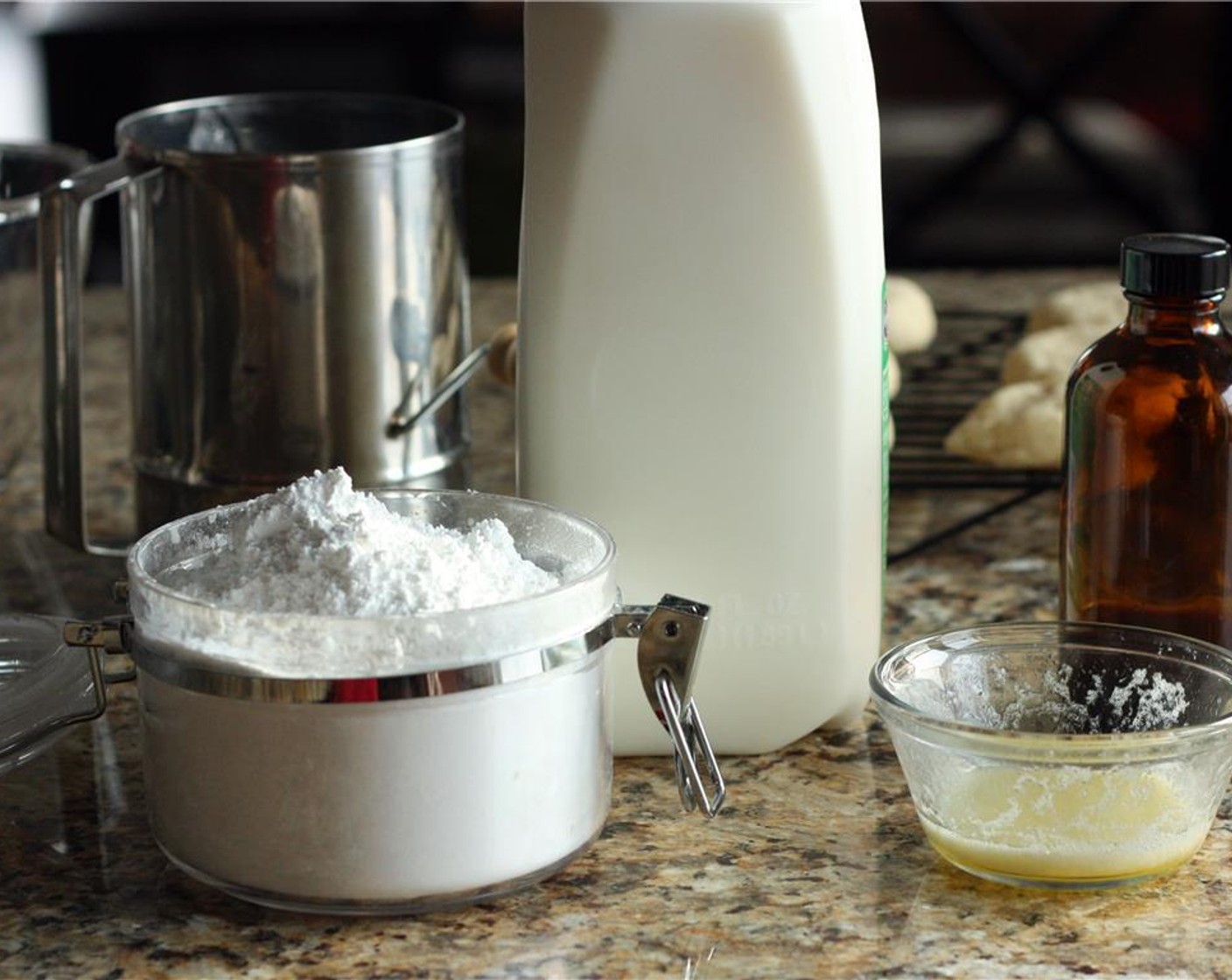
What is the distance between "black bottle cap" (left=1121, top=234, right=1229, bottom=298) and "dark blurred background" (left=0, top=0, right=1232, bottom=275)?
60.9 inches

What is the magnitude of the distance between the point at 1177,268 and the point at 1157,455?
0.23 ft

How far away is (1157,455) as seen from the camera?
0.63m

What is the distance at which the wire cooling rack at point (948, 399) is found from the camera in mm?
879

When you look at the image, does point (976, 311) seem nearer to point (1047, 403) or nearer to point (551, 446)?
point (1047, 403)

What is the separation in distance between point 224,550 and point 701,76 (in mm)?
205

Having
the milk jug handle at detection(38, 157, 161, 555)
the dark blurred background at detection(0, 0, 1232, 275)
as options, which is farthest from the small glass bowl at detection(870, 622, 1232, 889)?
the dark blurred background at detection(0, 0, 1232, 275)

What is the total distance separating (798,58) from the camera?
57 cm

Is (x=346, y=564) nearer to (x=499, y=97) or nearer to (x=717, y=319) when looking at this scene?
(x=717, y=319)

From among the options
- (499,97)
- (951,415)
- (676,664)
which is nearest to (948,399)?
(951,415)

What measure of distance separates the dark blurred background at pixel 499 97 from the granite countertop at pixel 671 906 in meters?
1.58

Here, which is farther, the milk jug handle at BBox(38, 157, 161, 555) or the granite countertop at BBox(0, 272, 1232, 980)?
the milk jug handle at BBox(38, 157, 161, 555)

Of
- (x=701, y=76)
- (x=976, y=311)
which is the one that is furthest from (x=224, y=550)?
(x=976, y=311)

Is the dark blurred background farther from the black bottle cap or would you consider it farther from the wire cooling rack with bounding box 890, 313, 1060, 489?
the black bottle cap

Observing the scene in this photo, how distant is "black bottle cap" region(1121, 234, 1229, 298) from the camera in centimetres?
59
